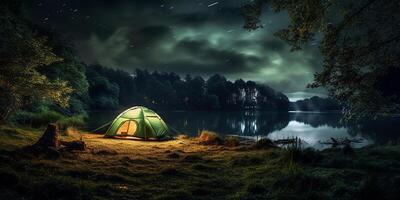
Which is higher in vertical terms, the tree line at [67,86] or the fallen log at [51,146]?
the tree line at [67,86]

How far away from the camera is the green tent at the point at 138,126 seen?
2166cm

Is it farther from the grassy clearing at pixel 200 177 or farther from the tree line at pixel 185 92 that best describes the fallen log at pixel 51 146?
the tree line at pixel 185 92

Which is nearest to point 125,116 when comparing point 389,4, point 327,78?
point 327,78

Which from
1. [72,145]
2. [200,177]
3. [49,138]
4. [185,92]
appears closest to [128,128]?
[72,145]

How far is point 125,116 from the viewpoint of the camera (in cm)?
2270

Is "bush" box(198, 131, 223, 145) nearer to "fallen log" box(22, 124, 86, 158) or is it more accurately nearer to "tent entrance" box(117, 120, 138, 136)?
"tent entrance" box(117, 120, 138, 136)

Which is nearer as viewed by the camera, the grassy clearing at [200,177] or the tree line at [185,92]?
the grassy clearing at [200,177]

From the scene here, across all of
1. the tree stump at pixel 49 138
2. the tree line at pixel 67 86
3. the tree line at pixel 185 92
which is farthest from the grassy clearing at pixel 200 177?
the tree line at pixel 185 92

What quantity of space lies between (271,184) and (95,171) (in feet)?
17.8

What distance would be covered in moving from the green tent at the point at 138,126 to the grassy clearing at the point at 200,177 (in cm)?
791

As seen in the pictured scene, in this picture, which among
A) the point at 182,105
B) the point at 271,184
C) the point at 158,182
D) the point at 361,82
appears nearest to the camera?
the point at 271,184

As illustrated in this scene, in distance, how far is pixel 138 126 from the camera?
21766mm

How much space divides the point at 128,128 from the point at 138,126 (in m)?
1.21

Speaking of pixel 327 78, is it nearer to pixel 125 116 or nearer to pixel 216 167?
pixel 216 167
